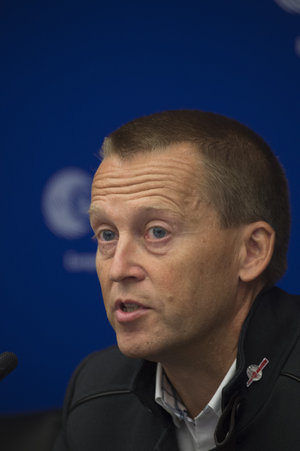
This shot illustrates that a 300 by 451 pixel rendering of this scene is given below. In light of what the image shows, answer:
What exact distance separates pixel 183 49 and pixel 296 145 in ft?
2.06

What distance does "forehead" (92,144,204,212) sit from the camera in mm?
1445

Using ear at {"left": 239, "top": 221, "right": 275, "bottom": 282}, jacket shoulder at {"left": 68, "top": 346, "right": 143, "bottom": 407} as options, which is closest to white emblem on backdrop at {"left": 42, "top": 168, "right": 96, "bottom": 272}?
jacket shoulder at {"left": 68, "top": 346, "right": 143, "bottom": 407}

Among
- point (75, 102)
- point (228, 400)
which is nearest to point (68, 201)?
point (75, 102)

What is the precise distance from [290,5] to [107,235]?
55.5 inches

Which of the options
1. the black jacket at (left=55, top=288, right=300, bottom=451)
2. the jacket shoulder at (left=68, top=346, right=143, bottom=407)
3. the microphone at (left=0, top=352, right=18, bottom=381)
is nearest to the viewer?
the microphone at (left=0, top=352, right=18, bottom=381)

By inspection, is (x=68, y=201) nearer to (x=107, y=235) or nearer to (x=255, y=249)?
(x=107, y=235)

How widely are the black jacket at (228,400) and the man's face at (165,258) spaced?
0.13 m

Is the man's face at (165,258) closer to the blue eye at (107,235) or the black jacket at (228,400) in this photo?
the blue eye at (107,235)

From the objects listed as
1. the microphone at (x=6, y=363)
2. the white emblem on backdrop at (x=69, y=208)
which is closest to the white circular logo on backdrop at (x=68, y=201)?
the white emblem on backdrop at (x=69, y=208)

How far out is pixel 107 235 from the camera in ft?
5.01

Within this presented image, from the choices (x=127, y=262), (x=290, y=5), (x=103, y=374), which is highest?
(x=290, y=5)

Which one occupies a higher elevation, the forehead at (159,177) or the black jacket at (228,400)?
the forehead at (159,177)

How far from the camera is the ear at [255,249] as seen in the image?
4.95 ft

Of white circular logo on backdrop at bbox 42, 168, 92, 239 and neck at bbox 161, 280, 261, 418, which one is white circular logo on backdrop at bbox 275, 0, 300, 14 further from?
neck at bbox 161, 280, 261, 418
